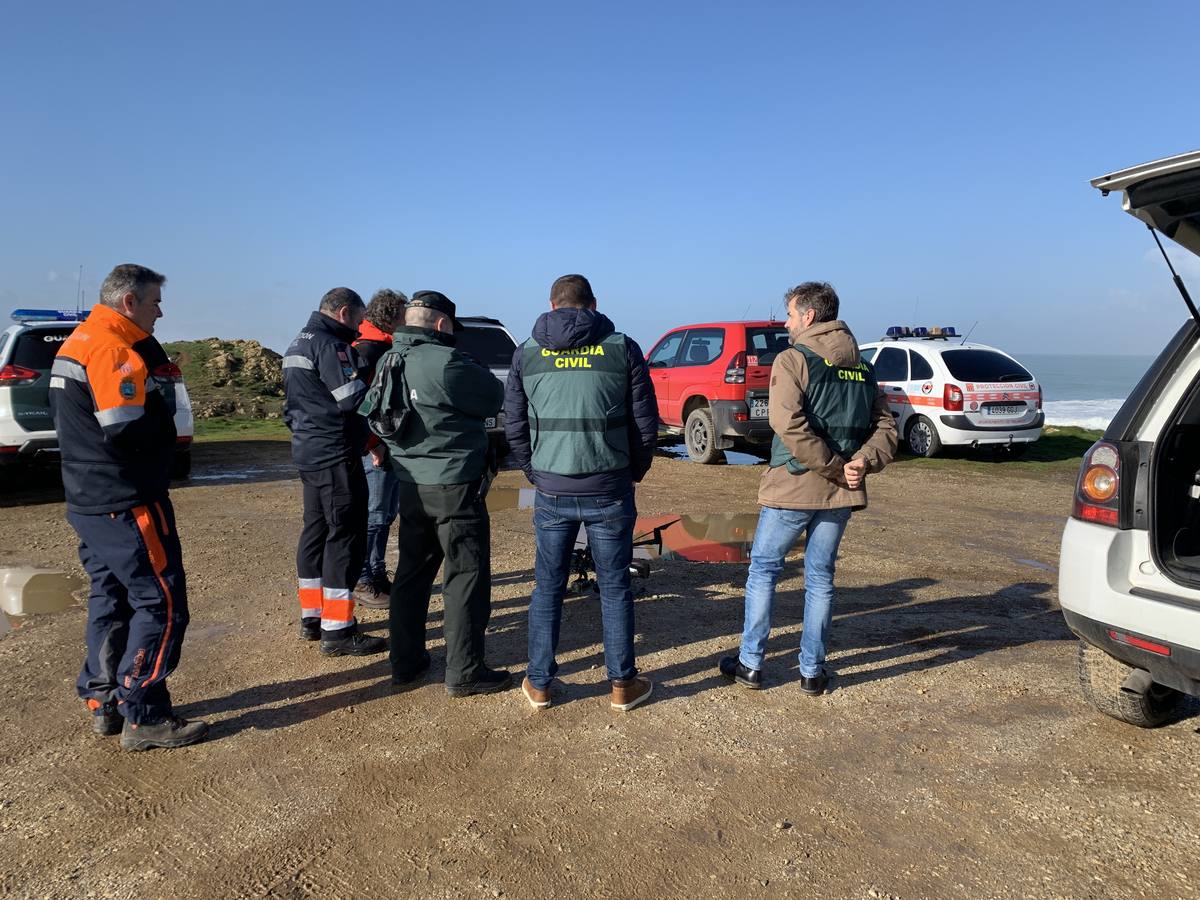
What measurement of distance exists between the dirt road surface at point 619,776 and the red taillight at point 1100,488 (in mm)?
996

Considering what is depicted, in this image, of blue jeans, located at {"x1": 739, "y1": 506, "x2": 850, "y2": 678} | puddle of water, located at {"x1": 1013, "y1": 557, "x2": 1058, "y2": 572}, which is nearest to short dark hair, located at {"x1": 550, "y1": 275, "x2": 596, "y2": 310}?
blue jeans, located at {"x1": 739, "y1": 506, "x2": 850, "y2": 678}

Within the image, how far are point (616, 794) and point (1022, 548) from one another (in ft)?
17.7

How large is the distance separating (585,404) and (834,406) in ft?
3.73

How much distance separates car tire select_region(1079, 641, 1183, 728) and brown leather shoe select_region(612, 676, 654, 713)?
6.37 feet

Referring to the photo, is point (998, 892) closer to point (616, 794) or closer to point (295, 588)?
point (616, 794)

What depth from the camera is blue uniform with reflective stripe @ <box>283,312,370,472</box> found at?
4.45 meters

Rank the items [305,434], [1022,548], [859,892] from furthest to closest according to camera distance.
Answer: [1022,548], [305,434], [859,892]

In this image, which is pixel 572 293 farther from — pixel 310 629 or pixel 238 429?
pixel 238 429

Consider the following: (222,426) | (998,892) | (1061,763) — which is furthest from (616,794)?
(222,426)

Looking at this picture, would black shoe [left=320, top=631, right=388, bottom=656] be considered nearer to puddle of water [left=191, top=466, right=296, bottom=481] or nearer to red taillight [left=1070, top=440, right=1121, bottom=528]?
red taillight [left=1070, top=440, right=1121, bottom=528]

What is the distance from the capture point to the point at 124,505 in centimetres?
335

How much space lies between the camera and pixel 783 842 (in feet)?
9.29

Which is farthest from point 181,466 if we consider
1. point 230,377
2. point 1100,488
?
point 230,377

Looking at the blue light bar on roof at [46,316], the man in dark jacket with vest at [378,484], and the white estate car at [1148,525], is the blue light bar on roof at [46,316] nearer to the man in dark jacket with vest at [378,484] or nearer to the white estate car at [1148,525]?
the man in dark jacket with vest at [378,484]
